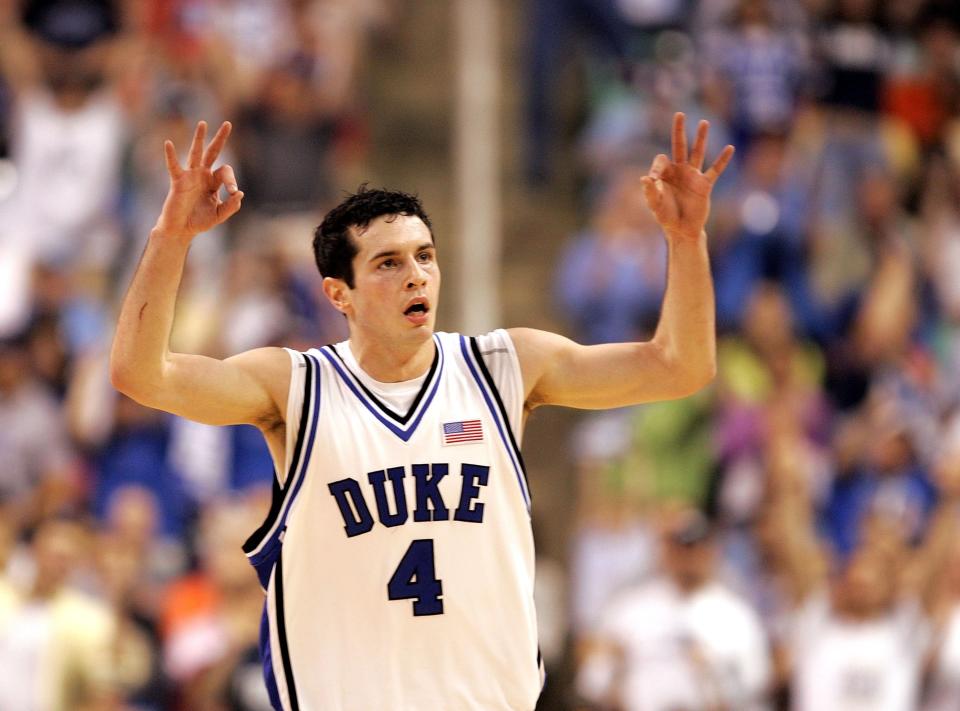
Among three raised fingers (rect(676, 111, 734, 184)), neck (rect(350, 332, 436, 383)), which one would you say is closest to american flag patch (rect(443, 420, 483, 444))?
neck (rect(350, 332, 436, 383))

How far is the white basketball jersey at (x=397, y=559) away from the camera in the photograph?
5078mm

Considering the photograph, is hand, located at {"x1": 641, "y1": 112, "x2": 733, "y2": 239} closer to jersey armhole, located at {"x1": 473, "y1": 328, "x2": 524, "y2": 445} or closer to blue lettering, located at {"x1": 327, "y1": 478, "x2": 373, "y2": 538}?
jersey armhole, located at {"x1": 473, "y1": 328, "x2": 524, "y2": 445}

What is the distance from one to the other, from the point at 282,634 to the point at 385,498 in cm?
53

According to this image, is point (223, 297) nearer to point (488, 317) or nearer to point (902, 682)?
point (488, 317)

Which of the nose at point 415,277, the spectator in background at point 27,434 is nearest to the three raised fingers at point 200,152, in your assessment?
the nose at point 415,277

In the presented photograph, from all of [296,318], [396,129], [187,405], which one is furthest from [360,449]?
[396,129]

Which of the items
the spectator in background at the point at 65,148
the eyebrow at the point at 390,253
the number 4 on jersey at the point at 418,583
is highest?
the spectator in background at the point at 65,148

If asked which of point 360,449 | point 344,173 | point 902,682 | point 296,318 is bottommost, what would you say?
point 902,682

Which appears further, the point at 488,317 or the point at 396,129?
the point at 396,129

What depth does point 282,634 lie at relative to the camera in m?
5.18

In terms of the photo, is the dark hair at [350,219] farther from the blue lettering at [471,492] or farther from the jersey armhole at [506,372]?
the blue lettering at [471,492]

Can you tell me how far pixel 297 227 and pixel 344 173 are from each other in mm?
791

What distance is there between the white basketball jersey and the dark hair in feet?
1.20

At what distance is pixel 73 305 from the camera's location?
39.6 feet
